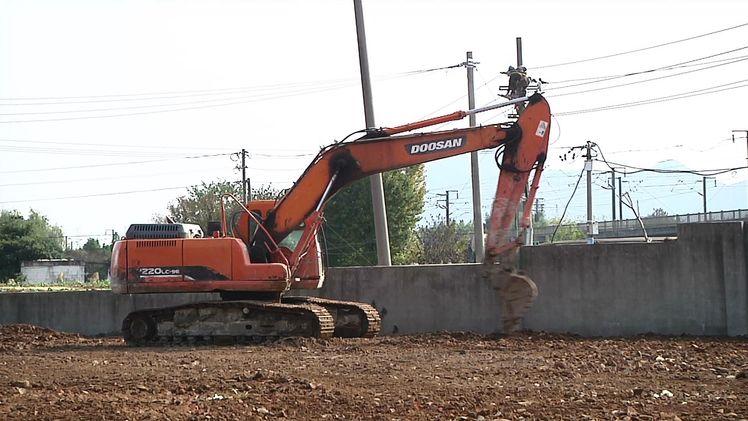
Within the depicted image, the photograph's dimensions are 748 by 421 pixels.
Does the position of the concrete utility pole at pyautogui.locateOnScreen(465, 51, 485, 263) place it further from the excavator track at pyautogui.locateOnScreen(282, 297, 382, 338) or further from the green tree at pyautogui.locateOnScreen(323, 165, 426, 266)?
the excavator track at pyautogui.locateOnScreen(282, 297, 382, 338)

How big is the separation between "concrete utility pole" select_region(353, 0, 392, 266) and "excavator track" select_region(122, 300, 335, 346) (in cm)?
679

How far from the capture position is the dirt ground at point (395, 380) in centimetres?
969

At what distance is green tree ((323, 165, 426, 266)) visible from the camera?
5006 centimetres

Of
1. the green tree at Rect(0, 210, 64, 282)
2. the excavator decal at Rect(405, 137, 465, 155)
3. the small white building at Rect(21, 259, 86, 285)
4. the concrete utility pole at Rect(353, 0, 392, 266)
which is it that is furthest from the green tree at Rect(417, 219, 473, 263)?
the excavator decal at Rect(405, 137, 465, 155)

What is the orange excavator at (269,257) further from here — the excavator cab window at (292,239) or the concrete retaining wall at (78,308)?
the concrete retaining wall at (78,308)

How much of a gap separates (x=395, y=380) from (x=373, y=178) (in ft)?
45.3

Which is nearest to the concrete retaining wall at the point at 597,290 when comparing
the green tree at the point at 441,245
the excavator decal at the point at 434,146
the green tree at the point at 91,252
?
the excavator decal at the point at 434,146

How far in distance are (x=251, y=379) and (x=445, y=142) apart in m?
6.85

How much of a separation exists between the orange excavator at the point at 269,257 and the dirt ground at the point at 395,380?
97 centimetres

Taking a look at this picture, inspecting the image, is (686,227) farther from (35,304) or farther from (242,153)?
(242,153)

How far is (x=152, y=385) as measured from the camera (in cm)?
1191

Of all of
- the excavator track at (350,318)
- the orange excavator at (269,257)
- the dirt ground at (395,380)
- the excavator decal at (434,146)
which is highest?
the excavator decal at (434,146)

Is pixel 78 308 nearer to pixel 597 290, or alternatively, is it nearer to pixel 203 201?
pixel 597 290

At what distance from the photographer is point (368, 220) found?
5131 centimetres
